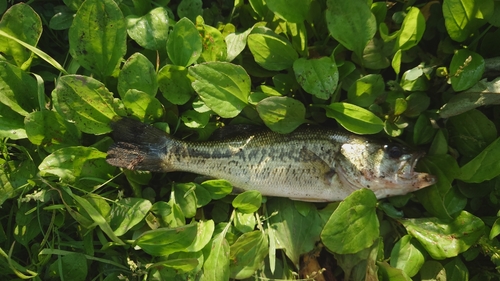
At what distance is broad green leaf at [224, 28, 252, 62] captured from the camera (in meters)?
2.16

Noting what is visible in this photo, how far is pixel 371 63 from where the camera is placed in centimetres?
217

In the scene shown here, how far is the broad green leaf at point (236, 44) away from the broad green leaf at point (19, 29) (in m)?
0.97

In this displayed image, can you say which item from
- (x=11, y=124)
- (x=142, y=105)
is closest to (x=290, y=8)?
(x=142, y=105)

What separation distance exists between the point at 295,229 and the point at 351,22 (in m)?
1.11

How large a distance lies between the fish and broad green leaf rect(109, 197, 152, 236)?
19 cm

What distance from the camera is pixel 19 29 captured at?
6.98ft

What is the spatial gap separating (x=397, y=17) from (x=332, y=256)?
53.7 inches

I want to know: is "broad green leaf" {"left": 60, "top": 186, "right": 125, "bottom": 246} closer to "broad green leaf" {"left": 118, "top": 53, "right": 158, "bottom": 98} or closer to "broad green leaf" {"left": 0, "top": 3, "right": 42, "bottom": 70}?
"broad green leaf" {"left": 118, "top": 53, "right": 158, "bottom": 98}

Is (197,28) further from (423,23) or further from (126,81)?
(423,23)

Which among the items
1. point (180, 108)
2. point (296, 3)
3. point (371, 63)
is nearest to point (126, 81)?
point (180, 108)

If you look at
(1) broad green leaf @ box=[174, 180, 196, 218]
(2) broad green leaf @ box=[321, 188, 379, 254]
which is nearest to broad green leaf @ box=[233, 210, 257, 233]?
(1) broad green leaf @ box=[174, 180, 196, 218]

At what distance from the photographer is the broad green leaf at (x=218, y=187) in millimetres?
2186

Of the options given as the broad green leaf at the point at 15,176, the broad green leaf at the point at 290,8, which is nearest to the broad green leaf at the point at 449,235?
the broad green leaf at the point at 290,8

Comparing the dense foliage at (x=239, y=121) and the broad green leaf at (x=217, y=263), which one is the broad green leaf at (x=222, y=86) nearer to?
the dense foliage at (x=239, y=121)
